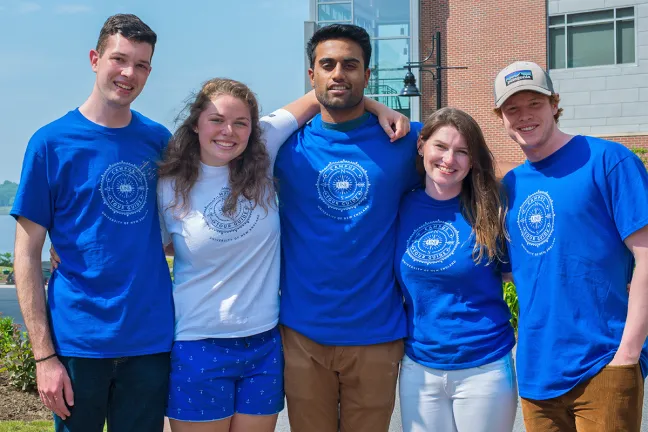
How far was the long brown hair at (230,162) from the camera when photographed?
3.60 metres

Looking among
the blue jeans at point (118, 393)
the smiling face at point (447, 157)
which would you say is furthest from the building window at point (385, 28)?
the blue jeans at point (118, 393)

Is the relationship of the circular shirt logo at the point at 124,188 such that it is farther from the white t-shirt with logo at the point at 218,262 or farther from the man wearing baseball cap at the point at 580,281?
the man wearing baseball cap at the point at 580,281

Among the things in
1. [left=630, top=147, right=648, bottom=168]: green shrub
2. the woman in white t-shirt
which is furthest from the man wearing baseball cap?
[left=630, top=147, right=648, bottom=168]: green shrub

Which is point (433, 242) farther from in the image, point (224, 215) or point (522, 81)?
point (224, 215)

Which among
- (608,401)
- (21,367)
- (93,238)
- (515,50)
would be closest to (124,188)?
(93,238)

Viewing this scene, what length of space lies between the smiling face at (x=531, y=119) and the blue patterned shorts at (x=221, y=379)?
166 cm

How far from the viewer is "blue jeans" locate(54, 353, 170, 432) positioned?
133 inches

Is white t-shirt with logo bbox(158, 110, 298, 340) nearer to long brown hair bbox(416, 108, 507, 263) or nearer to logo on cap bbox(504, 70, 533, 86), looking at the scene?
long brown hair bbox(416, 108, 507, 263)

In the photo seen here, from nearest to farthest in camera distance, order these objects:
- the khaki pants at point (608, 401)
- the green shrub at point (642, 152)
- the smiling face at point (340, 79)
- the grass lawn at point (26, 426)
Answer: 1. the khaki pants at point (608, 401)
2. the smiling face at point (340, 79)
3. the grass lawn at point (26, 426)
4. the green shrub at point (642, 152)

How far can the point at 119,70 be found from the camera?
3502 mm

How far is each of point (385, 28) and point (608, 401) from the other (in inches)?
942

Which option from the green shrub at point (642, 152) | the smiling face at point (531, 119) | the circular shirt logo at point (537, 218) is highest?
the green shrub at point (642, 152)

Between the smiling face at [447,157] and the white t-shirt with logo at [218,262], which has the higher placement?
the smiling face at [447,157]

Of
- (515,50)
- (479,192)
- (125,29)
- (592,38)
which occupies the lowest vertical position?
(479,192)
